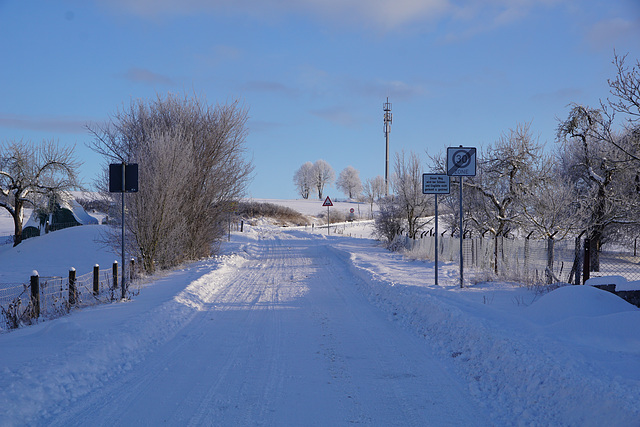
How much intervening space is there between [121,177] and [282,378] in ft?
24.6

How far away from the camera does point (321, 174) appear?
12850 cm

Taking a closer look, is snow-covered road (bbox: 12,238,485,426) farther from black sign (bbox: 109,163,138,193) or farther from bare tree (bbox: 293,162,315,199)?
bare tree (bbox: 293,162,315,199)

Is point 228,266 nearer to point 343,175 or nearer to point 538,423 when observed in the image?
point 538,423

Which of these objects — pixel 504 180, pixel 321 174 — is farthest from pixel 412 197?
pixel 321 174

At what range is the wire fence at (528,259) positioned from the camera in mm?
12462

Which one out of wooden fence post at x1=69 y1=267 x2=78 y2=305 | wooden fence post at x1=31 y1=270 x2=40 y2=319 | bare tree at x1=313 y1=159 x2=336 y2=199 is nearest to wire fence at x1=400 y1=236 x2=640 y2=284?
wooden fence post at x1=69 y1=267 x2=78 y2=305

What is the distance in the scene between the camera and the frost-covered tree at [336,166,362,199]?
134500 mm

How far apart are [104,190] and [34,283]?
30.5 feet

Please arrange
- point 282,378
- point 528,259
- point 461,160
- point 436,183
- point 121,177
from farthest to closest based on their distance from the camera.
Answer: point 528,259
point 436,183
point 461,160
point 121,177
point 282,378

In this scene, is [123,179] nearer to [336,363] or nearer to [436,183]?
[336,363]

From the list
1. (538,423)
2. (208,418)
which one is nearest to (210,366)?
(208,418)

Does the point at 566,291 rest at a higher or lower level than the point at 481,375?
higher

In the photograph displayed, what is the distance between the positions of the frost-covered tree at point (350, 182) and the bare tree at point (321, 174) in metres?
6.27

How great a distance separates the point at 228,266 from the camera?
61.3ft
